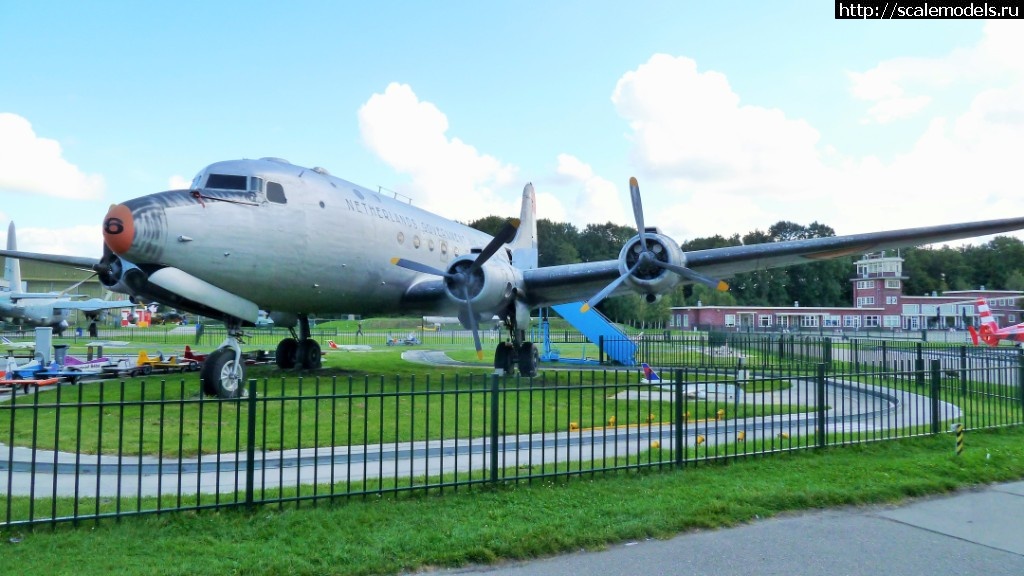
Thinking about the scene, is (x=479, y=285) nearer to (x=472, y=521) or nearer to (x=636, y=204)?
(x=636, y=204)

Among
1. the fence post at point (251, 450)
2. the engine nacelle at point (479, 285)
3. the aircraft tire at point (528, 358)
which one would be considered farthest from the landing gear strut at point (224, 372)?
the aircraft tire at point (528, 358)

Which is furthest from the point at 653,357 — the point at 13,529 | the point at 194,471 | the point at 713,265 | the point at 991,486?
the point at 13,529

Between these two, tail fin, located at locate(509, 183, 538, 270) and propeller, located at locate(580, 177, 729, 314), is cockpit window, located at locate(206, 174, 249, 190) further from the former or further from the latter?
tail fin, located at locate(509, 183, 538, 270)

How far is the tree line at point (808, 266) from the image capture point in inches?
4104

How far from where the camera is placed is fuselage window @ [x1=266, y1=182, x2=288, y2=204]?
1456 centimetres

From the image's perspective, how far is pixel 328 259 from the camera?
626 inches

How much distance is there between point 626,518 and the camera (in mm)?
6715

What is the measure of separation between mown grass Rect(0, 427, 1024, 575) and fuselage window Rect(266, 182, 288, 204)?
9039 millimetres

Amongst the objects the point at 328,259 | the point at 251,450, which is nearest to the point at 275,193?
the point at 328,259

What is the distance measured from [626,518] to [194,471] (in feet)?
17.5

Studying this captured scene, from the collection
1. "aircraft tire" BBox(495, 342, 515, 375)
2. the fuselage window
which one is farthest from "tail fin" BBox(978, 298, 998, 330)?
the fuselage window

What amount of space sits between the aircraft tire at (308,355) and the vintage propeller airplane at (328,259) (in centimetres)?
4

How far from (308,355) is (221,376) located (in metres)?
8.12

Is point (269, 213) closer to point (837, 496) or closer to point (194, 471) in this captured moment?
point (194, 471)
